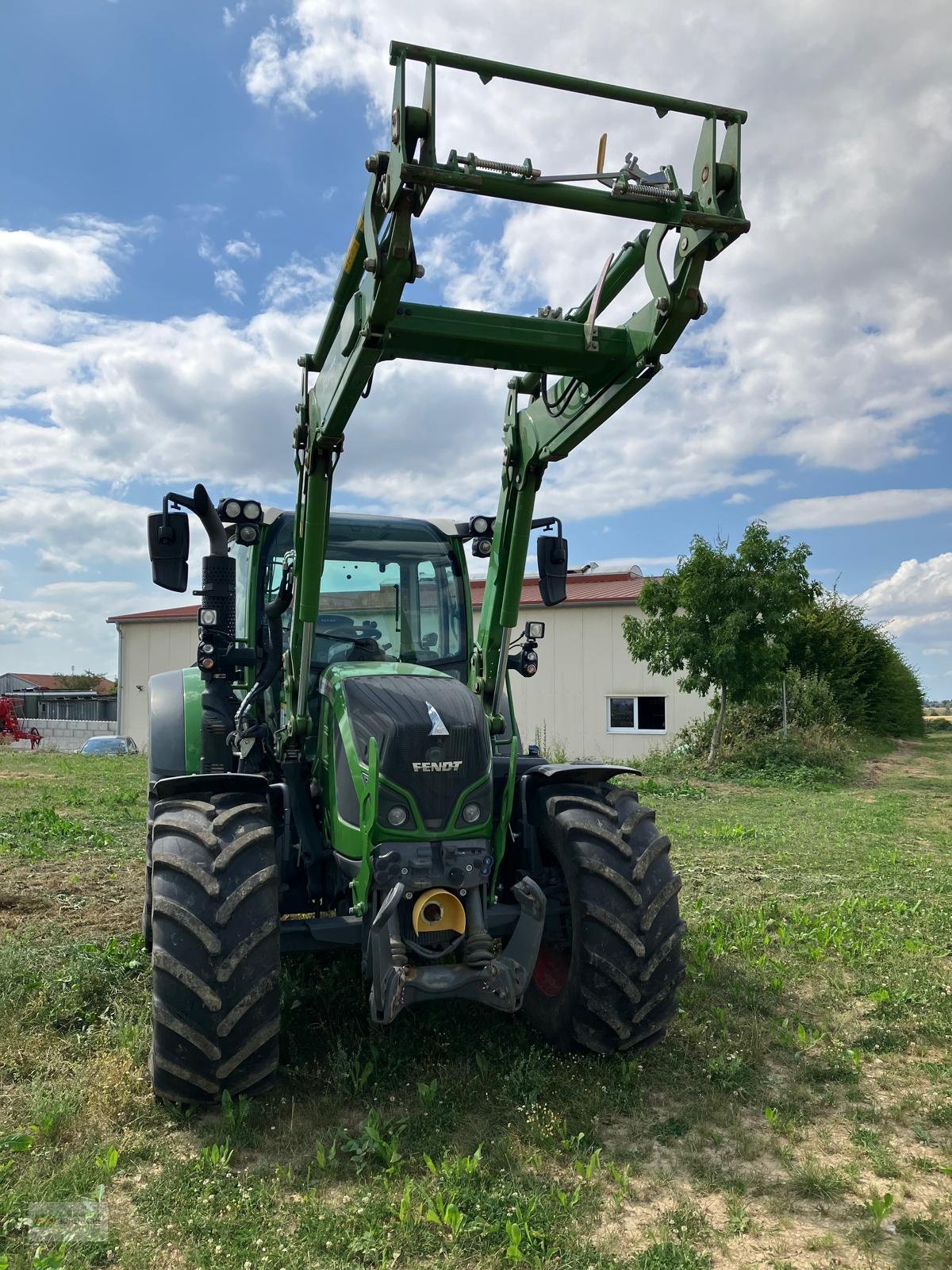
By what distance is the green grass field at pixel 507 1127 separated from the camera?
3.38 metres

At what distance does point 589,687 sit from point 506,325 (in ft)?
70.5

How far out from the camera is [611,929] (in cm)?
451

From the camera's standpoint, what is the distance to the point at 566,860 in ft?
15.4

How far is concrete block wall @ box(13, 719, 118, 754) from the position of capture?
3594 centimetres

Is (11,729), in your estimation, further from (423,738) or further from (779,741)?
(423,738)

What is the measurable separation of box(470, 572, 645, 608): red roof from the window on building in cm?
246

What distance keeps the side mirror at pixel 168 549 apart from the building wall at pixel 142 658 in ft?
87.4

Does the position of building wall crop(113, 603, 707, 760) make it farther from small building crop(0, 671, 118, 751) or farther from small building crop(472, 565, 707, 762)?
small building crop(0, 671, 118, 751)

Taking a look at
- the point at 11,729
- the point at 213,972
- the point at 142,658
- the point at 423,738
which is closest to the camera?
the point at 213,972

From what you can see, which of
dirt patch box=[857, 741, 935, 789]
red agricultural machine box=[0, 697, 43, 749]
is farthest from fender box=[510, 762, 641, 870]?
red agricultural machine box=[0, 697, 43, 749]

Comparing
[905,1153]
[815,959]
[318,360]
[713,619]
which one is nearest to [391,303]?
[318,360]

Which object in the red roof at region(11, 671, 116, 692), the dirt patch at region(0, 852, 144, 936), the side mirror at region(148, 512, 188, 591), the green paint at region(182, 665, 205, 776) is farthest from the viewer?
the red roof at region(11, 671, 116, 692)

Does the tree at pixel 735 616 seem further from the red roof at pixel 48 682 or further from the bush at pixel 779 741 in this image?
the red roof at pixel 48 682

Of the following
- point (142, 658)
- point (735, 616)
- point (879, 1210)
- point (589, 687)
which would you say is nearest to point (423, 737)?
point (879, 1210)
